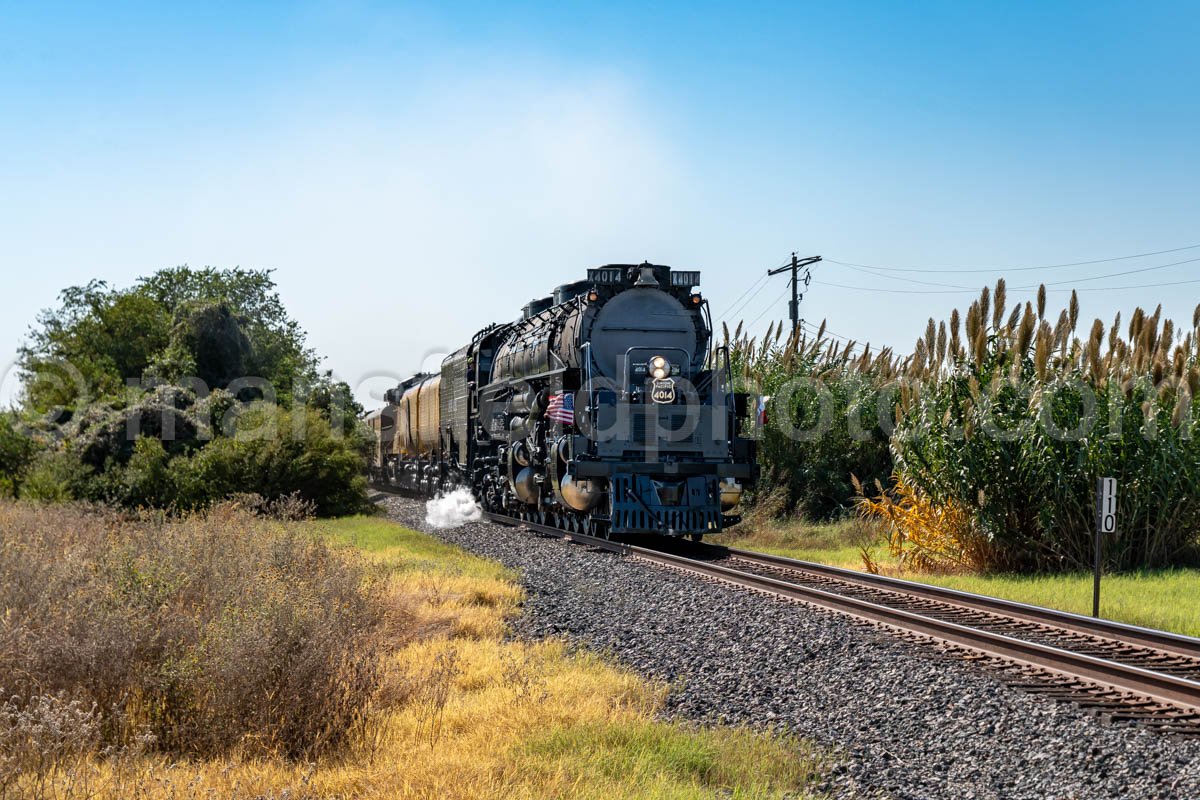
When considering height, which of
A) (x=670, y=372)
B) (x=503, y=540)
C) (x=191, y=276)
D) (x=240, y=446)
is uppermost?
(x=191, y=276)

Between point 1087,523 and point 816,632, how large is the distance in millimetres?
5173

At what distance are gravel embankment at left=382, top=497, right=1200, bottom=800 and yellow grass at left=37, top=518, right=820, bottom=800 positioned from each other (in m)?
0.48

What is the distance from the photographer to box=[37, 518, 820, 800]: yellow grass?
16.3ft

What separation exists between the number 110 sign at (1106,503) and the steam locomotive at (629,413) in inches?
242

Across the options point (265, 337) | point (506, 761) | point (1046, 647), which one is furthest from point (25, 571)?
point (265, 337)

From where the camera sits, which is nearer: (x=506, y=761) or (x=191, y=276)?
(x=506, y=761)

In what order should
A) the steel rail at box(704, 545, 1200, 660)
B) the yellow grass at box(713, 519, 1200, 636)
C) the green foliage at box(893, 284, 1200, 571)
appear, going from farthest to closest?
the green foliage at box(893, 284, 1200, 571) → the yellow grass at box(713, 519, 1200, 636) → the steel rail at box(704, 545, 1200, 660)

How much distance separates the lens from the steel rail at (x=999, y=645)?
22.4 feet

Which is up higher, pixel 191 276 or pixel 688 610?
pixel 191 276

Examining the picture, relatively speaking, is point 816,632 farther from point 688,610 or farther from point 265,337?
point 265,337

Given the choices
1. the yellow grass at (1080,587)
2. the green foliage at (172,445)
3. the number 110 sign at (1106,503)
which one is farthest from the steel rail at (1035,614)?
the green foliage at (172,445)

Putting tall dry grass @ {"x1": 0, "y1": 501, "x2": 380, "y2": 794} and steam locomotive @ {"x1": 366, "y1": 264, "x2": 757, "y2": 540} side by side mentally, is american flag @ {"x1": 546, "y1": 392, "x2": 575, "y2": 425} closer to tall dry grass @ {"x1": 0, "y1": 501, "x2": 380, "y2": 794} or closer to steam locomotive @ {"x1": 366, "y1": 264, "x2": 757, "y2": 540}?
steam locomotive @ {"x1": 366, "y1": 264, "x2": 757, "y2": 540}

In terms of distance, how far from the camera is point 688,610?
10234 mm

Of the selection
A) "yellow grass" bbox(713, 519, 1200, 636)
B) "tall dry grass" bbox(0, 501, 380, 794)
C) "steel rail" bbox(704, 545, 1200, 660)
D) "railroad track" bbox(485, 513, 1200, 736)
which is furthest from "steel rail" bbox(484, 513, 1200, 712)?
"tall dry grass" bbox(0, 501, 380, 794)
